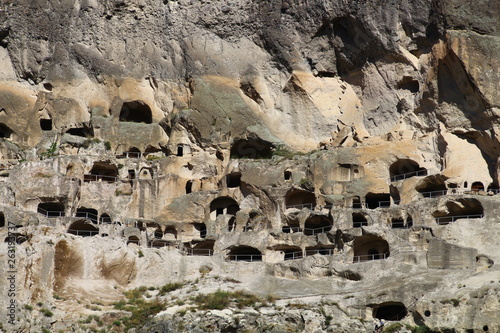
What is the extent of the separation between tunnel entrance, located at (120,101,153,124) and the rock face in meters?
0.16

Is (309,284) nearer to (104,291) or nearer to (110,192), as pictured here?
(104,291)

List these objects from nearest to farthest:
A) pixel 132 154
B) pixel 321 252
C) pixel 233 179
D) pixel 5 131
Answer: pixel 321 252 < pixel 233 179 < pixel 132 154 < pixel 5 131

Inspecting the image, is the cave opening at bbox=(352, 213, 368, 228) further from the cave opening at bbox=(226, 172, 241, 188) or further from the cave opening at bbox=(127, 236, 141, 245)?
the cave opening at bbox=(127, 236, 141, 245)

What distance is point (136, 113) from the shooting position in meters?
68.8

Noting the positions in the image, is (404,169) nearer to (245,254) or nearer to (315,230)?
(315,230)

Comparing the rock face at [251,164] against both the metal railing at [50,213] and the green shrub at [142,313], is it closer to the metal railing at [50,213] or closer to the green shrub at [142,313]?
the green shrub at [142,313]

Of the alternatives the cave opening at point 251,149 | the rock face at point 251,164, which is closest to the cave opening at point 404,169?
the rock face at point 251,164

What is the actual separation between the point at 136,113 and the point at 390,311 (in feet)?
94.3

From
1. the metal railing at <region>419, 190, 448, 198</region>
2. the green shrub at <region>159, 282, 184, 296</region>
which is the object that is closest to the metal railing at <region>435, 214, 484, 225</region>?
the metal railing at <region>419, 190, 448, 198</region>

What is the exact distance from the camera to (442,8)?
60.3 m

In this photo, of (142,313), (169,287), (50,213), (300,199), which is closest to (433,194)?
(300,199)

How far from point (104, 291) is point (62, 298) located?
2.60 meters

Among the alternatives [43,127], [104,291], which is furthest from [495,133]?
[43,127]

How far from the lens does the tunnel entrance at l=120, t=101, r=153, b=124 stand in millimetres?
67688
